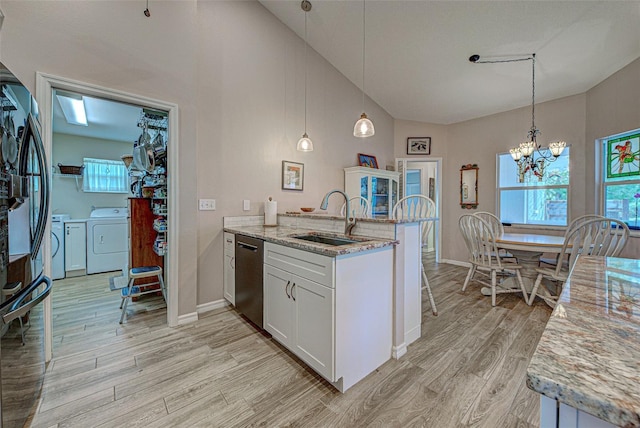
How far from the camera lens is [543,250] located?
2.84 m

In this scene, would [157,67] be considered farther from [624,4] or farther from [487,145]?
[487,145]

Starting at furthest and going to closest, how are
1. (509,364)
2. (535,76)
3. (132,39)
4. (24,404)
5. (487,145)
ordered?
(487,145), (535,76), (132,39), (509,364), (24,404)

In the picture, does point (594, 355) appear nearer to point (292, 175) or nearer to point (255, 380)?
point (255, 380)

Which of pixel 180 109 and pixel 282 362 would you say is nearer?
pixel 282 362

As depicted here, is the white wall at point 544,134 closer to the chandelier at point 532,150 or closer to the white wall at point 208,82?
the chandelier at point 532,150

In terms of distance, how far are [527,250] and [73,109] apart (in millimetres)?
5933

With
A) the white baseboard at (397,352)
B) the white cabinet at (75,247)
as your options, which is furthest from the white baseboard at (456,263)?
the white cabinet at (75,247)

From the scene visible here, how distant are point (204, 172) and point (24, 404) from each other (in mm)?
2052

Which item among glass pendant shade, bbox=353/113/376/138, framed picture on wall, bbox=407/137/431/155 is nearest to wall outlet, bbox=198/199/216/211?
glass pendant shade, bbox=353/113/376/138

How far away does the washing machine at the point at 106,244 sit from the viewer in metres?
4.08

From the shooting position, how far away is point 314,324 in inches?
66.1

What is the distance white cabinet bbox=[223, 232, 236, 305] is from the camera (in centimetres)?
271

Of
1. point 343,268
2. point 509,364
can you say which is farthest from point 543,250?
point 343,268

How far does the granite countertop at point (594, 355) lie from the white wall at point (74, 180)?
602 centimetres
